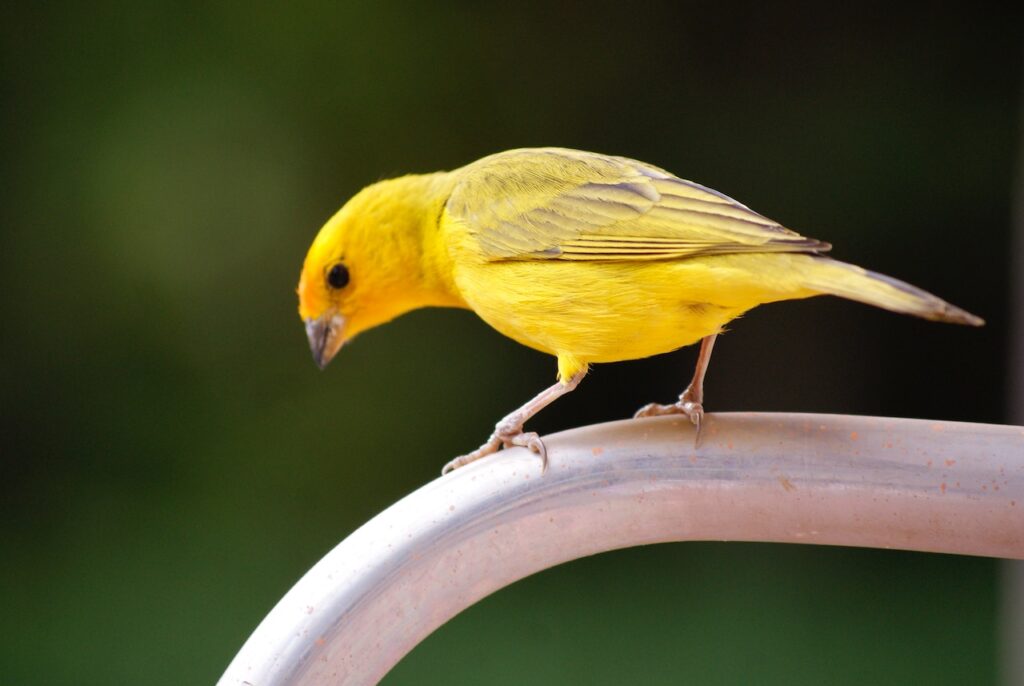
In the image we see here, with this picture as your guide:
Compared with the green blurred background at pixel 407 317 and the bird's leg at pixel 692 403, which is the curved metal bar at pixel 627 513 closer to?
the bird's leg at pixel 692 403

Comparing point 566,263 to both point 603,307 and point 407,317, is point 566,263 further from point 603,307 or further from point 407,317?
point 407,317

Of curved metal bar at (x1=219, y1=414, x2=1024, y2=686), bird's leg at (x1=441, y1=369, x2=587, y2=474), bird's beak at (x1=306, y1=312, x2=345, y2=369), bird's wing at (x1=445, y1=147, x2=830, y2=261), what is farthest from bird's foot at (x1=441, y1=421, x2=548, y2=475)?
bird's beak at (x1=306, y1=312, x2=345, y2=369)

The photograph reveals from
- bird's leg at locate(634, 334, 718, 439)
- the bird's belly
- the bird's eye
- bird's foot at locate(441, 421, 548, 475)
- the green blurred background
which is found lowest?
bird's foot at locate(441, 421, 548, 475)

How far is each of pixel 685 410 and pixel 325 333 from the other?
1.05 metres

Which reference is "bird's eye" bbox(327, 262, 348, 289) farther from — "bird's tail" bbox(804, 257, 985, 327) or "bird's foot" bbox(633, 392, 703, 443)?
"bird's tail" bbox(804, 257, 985, 327)

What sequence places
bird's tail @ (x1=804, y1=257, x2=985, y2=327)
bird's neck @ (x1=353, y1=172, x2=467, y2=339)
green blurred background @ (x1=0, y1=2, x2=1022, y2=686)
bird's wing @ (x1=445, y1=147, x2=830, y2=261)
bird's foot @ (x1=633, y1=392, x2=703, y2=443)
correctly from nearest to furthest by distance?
bird's tail @ (x1=804, y1=257, x2=985, y2=327), bird's foot @ (x1=633, y1=392, x2=703, y2=443), bird's wing @ (x1=445, y1=147, x2=830, y2=261), bird's neck @ (x1=353, y1=172, x2=467, y2=339), green blurred background @ (x1=0, y1=2, x2=1022, y2=686)

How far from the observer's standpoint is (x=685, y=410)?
6.53ft

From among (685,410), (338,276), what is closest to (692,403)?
(685,410)

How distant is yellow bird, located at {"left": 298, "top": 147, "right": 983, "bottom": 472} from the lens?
1.93 m

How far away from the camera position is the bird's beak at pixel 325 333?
2.70 meters

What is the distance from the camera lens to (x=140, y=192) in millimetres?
5387

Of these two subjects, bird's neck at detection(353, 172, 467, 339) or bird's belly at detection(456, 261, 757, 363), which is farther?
bird's neck at detection(353, 172, 467, 339)

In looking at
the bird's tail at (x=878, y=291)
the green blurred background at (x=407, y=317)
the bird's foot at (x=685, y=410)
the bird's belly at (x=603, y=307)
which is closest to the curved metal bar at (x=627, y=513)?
the bird's foot at (x=685, y=410)

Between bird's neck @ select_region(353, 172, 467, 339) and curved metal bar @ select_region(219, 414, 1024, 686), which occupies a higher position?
bird's neck @ select_region(353, 172, 467, 339)
